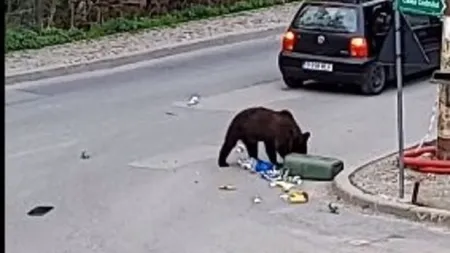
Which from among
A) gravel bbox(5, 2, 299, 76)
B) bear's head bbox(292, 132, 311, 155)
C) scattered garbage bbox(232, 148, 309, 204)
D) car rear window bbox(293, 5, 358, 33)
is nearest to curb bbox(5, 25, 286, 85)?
gravel bbox(5, 2, 299, 76)

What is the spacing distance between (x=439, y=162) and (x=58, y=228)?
402cm

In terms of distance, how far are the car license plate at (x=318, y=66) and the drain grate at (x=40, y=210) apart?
322 inches

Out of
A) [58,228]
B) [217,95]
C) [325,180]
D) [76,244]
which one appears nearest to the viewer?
[76,244]

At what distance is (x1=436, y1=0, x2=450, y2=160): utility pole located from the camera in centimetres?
1179

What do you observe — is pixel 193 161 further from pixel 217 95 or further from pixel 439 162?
pixel 217 95

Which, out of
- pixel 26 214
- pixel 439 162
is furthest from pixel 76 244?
pixel 439 162

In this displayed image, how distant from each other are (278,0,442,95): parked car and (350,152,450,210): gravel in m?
5.78

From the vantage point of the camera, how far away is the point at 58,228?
9859 millimetres

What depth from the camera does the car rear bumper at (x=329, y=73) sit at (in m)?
18.0

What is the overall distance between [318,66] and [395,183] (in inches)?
279

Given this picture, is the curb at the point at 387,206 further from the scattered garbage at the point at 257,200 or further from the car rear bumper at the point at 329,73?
the car rear bumper at the point at 329,73

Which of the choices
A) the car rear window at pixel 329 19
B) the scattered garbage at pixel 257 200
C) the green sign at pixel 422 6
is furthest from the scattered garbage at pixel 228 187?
the car rear window at pixel 329 19

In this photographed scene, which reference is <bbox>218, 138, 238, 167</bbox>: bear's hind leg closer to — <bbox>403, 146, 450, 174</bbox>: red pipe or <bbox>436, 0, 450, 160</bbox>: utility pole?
<bbox>403, 146, 450, 174</bbox>: red pipe

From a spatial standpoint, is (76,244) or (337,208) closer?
(76,244)
